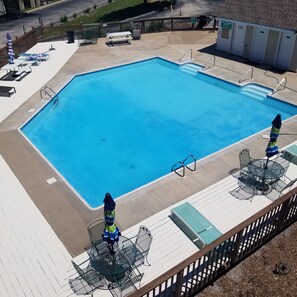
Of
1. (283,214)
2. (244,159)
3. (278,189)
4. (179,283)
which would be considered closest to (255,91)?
(244,159)

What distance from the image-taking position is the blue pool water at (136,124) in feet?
49.8

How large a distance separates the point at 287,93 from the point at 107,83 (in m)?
11.9

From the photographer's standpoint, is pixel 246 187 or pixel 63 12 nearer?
pixel 246 187

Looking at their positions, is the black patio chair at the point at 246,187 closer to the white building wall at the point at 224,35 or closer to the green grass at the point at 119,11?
the white building wall at the point at 224,35

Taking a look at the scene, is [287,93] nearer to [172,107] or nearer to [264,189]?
[172,107]

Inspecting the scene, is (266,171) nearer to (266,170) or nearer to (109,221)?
(266,170)

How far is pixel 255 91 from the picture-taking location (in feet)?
67.6

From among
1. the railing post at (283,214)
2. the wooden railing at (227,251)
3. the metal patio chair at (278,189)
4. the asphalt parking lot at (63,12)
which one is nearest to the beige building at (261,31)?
the metal patio chair at (278,189)

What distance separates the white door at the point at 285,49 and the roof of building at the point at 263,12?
697mm

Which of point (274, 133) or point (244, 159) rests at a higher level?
point (274, 133)

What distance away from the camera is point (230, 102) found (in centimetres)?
2012

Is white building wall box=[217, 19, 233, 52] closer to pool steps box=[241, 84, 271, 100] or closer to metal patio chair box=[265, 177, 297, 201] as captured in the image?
pool steps box=[241, 84, 271, 100]

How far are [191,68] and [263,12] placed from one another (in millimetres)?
6324

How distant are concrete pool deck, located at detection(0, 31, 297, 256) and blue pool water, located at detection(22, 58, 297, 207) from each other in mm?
1122
